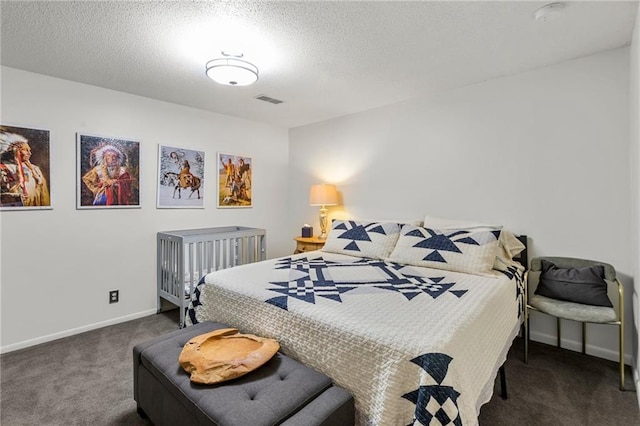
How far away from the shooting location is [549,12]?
5.93 ft

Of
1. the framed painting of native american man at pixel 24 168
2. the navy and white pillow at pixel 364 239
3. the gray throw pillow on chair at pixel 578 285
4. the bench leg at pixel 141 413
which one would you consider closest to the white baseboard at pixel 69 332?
the framed painting of native american man at pixel 24 168

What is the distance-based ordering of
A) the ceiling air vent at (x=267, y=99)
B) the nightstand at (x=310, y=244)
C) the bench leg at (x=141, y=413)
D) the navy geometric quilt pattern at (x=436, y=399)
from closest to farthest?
the navy geometric quilt pattern at (x=436, y=399)
the bench leg at (x=141, y=413)
the ceiling air vent at (x=267, y=99)
the nightstand at (x=310, y=244)

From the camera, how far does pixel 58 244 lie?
2781mm

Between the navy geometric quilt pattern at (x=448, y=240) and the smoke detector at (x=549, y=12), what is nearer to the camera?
the smoke detector at (x=549, y=12)

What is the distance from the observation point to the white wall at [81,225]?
8.45 ft

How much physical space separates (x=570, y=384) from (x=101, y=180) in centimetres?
410

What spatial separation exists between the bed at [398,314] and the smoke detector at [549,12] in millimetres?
1436

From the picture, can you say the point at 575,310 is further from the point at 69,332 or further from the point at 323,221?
the point at 69,332

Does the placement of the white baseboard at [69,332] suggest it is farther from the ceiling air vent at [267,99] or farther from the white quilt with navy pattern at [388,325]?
the ceiling air vent at [267,99]

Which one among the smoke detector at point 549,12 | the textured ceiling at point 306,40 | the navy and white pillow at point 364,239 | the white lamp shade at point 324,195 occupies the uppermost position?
the textured ceiling at point 306,40

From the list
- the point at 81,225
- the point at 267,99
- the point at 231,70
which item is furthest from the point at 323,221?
the point at 81,225

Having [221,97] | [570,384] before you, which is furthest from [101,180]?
[570,384]

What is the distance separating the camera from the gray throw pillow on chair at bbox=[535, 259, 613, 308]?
7.14 ft

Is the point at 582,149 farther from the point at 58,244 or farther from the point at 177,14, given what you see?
the point at 58,244
